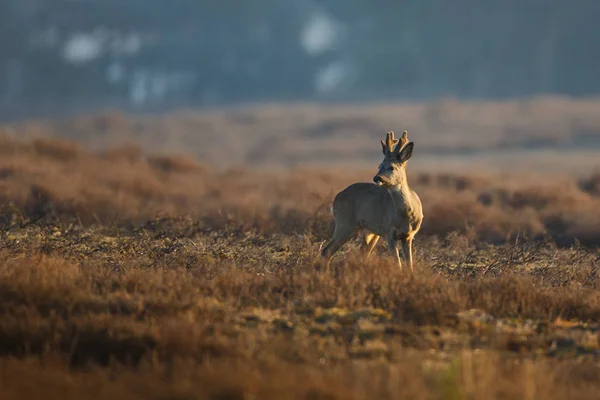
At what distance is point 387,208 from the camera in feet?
55.8

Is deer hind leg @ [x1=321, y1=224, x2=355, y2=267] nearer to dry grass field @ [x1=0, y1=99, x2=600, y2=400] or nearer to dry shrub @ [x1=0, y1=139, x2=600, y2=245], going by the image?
dry grass field @ [x1=0, y1=99, x2=600, y2=400]

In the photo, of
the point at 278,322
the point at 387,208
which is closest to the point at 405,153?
the point at 387,208

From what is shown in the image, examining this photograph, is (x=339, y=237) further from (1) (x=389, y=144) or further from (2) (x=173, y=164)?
(2) (x=173, y=164)

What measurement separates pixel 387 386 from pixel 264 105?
12452cm

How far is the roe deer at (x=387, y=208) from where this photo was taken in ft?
55.0

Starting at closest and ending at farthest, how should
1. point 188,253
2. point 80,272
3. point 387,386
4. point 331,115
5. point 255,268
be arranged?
point 387,386 < point 80,272 < point 255,268 < point 188,253 < point 331,115

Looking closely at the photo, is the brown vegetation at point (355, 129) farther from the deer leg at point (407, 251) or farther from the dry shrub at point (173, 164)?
the deer leg at point (407, 251)

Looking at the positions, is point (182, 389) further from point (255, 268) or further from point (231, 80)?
point (231, 80)

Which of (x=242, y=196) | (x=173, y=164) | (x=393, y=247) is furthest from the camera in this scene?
(x=173, y=164)

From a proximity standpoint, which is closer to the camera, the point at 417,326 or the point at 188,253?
the point at 417,326

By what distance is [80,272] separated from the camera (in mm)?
15195

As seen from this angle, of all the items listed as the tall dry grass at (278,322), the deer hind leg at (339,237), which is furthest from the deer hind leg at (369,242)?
the tall dry grass at (278,322)

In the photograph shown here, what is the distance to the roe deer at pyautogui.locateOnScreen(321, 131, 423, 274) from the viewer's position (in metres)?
16.8

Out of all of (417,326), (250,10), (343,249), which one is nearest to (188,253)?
(343,249)
